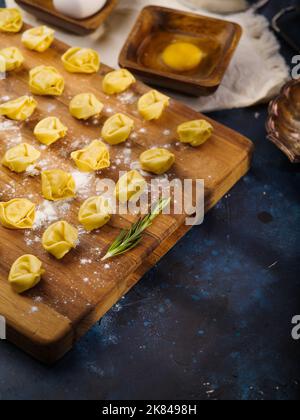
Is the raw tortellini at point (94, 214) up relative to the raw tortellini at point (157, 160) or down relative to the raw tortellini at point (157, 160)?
down

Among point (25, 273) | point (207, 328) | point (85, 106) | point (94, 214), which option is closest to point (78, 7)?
point (85, 106)

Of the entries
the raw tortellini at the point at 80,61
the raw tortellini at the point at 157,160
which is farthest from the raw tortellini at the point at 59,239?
the raw tortellini at the point at 80,61

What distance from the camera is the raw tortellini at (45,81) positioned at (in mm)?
2479

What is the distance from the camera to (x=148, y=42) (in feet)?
9.17

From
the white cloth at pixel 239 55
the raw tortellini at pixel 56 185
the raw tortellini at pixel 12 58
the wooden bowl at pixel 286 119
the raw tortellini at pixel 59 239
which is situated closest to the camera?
the raw tortellini at pixel 59 239

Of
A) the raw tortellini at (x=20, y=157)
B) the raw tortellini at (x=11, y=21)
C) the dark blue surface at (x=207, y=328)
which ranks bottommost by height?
the dark blue surface at (x=207, y=328)

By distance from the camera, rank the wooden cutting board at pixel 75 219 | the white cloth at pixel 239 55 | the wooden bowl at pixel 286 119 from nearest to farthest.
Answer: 1. the wooden cutting board at pixel 75 219
2. the wooden bowl at pixel 286 119
3. the white cloth at pixel 239 55

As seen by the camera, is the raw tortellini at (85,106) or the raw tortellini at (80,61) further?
the raw tortellini at (80,61)

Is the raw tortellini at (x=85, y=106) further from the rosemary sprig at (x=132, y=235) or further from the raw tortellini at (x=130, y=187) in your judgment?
the rosemary sprig at (x=132, y=235)

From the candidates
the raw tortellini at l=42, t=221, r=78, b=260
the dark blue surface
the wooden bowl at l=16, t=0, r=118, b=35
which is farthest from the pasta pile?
the dark blue surface

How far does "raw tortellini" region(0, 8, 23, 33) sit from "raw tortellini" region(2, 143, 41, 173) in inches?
26.2

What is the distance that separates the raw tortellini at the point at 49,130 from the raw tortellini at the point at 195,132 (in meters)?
0.41

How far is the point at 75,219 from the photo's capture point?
219 cm

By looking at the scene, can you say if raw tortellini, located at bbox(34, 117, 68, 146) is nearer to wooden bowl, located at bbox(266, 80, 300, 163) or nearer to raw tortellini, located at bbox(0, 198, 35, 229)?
raw tortellini, located at bbox(0, 198, 35, 229)
